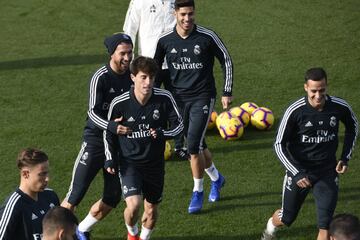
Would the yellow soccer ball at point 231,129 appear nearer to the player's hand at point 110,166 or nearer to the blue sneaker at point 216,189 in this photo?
the blue sneaker at point 216,189

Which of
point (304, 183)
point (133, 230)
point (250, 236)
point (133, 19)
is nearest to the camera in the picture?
point (304, 183)

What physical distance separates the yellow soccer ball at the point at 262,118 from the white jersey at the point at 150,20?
2123 mm

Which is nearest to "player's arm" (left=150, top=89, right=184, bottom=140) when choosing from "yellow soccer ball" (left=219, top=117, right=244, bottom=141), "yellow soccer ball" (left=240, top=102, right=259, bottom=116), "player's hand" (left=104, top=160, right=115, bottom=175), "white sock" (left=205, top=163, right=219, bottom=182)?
"player's hand" (left=104, top=160, right=115, bottom=175)

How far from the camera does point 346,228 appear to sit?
17.6 feet

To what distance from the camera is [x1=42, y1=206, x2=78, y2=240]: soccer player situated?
5.26 meters

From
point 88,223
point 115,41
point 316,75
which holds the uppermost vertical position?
point 115,41

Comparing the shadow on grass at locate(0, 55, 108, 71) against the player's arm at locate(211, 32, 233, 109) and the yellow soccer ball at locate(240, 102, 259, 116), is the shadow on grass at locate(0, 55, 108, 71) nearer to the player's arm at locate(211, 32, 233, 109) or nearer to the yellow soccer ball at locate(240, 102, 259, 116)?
the yellow soccer ball at locate(240, 102, 259, 116)

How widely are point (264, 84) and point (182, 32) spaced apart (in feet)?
16.1

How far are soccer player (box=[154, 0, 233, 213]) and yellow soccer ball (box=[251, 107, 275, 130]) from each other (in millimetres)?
2482

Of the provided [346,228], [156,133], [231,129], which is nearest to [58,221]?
[346,228]

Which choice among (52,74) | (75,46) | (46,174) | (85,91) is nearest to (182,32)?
(46,174)

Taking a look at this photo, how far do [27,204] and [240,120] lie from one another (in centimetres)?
623

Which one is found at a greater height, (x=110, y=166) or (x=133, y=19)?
(x=133, y=19)

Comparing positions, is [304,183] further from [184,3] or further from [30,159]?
[30,159]
